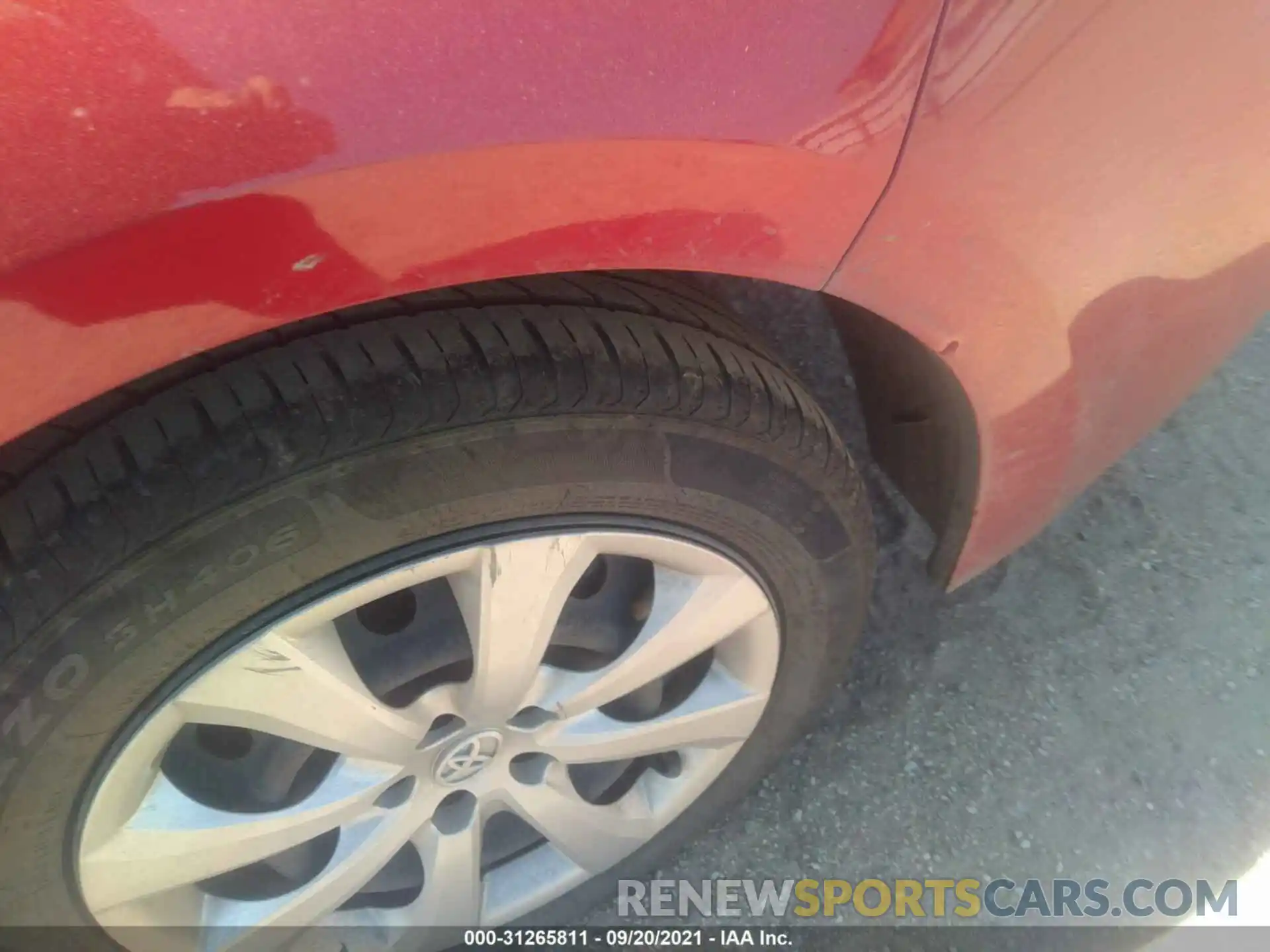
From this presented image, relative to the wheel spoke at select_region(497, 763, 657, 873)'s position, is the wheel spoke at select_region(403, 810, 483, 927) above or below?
below

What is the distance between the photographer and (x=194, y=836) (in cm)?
99

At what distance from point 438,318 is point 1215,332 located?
1.03m

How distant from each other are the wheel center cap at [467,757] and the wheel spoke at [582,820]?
8 cm

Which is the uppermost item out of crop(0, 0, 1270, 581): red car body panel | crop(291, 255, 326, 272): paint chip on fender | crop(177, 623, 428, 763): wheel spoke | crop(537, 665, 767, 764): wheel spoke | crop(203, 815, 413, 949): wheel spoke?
crop(0, 0, 1270, 581): red car body panel

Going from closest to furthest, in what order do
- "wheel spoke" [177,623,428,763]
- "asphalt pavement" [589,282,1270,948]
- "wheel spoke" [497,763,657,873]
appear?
"wheel spoke" [177,623,428,763] → "wheel spoke" [497,763,657,873] → "asphalt pavement" [589,282,1270,948]

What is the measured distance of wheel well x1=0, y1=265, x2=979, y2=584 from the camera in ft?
2.62

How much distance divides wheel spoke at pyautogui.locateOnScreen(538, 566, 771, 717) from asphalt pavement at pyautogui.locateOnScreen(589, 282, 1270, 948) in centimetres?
56

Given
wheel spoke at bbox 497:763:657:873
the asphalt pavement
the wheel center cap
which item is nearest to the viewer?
the wheel center cap

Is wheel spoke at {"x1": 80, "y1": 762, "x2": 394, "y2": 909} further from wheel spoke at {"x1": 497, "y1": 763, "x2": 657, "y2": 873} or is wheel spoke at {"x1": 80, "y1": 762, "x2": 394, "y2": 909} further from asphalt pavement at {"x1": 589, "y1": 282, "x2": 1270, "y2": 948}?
asphalt pavement at {"x1": 589, "y1": 282, "x2": 1270, "y2": 948}

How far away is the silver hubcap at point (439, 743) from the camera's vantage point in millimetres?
959

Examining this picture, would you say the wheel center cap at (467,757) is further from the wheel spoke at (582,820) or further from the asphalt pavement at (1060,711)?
the asphalt pavement at (1060,711)

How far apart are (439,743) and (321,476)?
40 centimetres

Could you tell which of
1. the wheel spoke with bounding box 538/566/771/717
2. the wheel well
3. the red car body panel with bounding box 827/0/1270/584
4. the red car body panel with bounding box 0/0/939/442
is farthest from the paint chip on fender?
the wheel spoke with bounding box 538/566/771/717

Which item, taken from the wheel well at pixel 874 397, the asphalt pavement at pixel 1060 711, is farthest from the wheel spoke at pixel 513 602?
the asphalt pavement at pixel 1060 711
